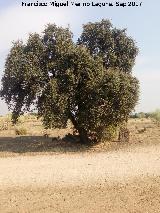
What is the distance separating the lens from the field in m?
14.6

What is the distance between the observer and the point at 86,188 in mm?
16641

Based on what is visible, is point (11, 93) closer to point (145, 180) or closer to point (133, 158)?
point (133, 158)

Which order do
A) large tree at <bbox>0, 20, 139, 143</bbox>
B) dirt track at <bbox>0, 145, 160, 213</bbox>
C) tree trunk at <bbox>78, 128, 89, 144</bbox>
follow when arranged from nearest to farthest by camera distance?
dirt track at <bbox>0, 145, 160, 213</bbox> → large tree at <bbox>0, 20, 139, 143</bbox> → tree trunk at <bbox>78, 128, 89, 144</bbox>

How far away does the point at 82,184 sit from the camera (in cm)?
1734

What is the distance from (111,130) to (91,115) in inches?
171

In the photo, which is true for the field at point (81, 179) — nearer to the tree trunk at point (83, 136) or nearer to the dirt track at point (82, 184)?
the dirt track at point (82, 184)

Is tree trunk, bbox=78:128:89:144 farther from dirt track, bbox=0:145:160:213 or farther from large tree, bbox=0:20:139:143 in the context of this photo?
dirt track, bbox=0:145:160:213

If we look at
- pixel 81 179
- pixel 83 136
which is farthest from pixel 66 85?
pixel 81 179

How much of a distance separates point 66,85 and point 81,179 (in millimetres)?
12035

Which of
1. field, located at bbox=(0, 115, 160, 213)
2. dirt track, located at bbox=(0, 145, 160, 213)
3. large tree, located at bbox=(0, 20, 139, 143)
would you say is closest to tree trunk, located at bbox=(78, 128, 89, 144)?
large tree, located at bbox=(0, 20, 139, 143)

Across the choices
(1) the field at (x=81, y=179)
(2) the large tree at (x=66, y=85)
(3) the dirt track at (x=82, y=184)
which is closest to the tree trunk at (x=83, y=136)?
(2) the large tree at (x=66, y=85)

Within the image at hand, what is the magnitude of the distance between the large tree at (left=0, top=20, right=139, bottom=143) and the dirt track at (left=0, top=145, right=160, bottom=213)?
4.82 m

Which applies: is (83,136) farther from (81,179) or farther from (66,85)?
(81,179)

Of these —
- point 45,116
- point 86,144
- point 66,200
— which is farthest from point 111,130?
point 66,200
